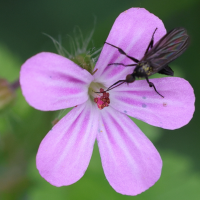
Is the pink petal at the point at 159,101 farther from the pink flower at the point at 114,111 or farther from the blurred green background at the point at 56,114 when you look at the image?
the blurred green background at the point at 56,114

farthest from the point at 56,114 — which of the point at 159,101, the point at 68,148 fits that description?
the point at 159,101

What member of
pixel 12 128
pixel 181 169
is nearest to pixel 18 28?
pixel 12 128

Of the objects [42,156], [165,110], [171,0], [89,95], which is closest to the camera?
[42,156]

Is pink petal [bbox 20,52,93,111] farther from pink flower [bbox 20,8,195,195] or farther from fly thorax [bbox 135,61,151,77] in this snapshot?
fly thorax [bbox 135,61,151,77]

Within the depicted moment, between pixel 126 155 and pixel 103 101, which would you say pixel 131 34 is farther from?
pixel 126 155

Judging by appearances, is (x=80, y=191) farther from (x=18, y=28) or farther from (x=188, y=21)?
(x=188, y=21)

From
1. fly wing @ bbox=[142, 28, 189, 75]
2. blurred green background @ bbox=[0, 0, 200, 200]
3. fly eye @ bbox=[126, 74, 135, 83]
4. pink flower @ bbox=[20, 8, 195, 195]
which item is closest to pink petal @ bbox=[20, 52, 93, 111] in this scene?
pink flower @ bbox=[20, 8, 195, 195]

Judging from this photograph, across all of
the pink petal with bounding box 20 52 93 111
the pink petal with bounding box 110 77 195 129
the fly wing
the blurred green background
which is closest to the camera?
the pink petal with bounding box 20 52 93 111
